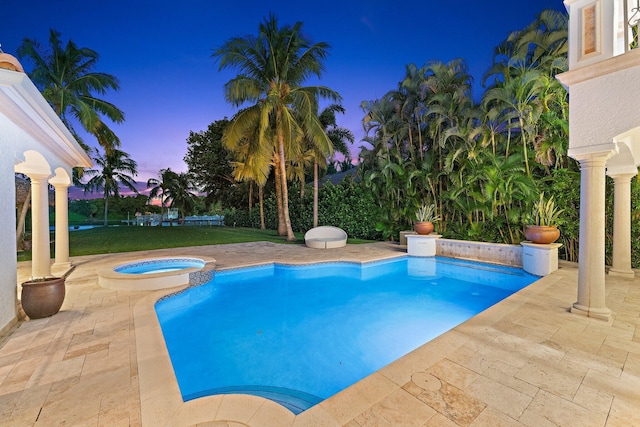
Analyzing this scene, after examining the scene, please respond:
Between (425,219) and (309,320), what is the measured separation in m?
6.95

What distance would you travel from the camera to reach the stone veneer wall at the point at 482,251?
26.5 feet

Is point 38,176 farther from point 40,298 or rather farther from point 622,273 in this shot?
point 622,273

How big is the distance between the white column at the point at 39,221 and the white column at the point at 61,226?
1.85 metres

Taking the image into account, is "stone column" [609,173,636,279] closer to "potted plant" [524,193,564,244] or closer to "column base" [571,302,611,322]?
"potted plant" [524,193,564,244]

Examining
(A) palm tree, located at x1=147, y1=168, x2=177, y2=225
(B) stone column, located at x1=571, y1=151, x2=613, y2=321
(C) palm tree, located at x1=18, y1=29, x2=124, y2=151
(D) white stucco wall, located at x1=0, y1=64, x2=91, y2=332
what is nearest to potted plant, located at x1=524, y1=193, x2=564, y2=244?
(B) stone column, located at x1=571, y1=151, x2=613, y2=321

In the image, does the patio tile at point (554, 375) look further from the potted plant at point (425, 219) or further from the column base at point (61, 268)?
the column base at point (61, 268)

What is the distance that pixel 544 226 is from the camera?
6875 mm

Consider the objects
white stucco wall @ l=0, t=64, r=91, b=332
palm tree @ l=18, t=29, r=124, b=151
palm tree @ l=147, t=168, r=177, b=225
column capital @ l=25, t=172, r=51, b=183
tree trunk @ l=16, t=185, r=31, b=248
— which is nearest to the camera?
white stucco wall @ l=0, t=64, r=91, b=332

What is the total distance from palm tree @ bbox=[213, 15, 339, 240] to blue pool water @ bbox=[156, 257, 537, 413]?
6.84 m

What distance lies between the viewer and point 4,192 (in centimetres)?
379

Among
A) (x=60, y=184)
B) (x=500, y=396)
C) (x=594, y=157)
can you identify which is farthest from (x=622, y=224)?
(x=60, y=184)

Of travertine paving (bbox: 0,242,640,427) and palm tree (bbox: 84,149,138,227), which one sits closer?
travertine paving (bbox: 0,242,640,427)

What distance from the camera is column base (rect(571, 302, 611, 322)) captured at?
152 inches

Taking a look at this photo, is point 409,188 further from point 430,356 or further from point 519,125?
point 430,356
